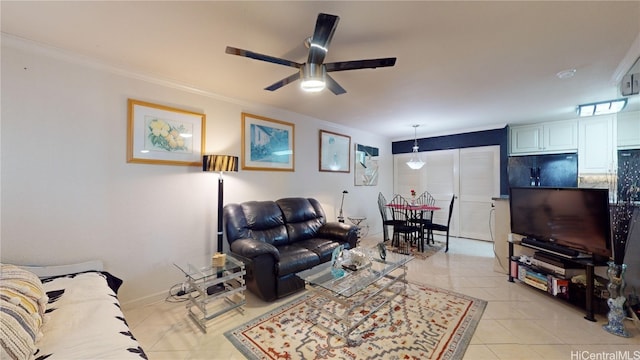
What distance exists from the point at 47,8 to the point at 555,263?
4.81m

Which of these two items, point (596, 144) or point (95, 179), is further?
point (596, 144)

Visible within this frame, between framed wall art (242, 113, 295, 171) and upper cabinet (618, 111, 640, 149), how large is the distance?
12.5 ft

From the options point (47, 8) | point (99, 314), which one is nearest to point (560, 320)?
point (99, 314)

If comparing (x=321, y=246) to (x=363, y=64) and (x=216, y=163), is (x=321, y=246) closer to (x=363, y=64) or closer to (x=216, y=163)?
(x=216, y=163)

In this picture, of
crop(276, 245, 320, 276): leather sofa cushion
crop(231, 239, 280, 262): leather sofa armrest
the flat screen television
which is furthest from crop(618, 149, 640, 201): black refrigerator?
crop(231, 239, 280, 262): leather sofa armrest

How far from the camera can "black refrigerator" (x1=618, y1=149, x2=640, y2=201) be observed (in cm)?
221

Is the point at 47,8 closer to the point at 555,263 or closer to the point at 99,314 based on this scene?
the point at 99,314

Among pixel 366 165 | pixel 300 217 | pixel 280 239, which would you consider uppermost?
pixel 366 165

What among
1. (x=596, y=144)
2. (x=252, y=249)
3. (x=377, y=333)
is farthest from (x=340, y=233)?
(x=596, y=144)

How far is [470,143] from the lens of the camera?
5.25 m

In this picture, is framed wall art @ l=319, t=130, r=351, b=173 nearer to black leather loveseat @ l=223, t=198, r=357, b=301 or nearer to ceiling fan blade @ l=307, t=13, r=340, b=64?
black leather loveseat @ l=223, t=198, r=357, b=301

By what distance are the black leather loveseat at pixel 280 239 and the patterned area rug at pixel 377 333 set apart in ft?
0.92

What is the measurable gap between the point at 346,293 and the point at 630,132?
125 inches

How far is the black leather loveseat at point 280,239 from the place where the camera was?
253 centimetres
